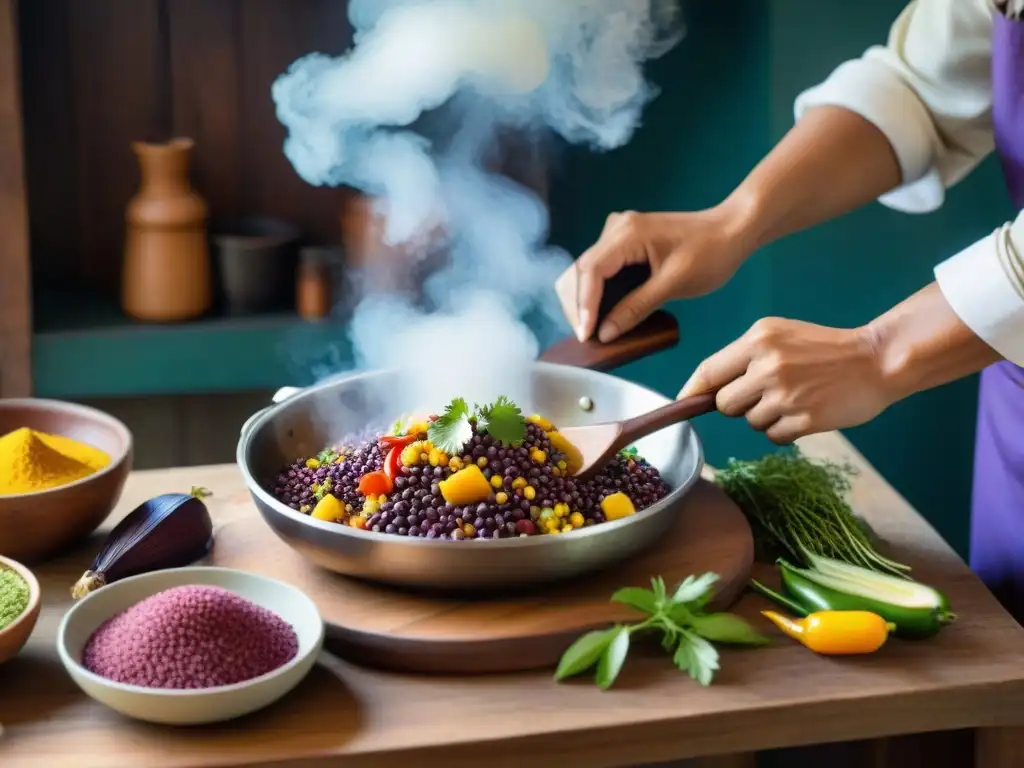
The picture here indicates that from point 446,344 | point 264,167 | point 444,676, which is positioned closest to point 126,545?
point 444,676

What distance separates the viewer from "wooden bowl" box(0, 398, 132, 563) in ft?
4.31

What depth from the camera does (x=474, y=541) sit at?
117 centimetres

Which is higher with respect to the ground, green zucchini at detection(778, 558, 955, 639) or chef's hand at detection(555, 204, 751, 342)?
chef's hand at detection(555, 204, 751, 342)

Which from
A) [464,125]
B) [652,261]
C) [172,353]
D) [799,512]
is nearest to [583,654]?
[799,512]

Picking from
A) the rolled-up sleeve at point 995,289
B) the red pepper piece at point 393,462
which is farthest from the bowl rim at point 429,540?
the rolled-up sleeve at point 995,289

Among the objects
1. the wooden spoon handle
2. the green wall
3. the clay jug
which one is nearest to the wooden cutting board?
the wooden spoon handle

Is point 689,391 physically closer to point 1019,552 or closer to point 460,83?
point 1019,552

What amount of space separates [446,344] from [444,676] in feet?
2.06

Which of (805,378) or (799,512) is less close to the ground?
(805,378)

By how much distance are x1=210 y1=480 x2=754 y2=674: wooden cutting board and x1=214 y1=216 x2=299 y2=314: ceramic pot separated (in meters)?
1.30

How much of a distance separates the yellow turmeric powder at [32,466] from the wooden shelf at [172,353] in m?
1.15

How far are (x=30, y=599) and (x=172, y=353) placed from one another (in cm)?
145

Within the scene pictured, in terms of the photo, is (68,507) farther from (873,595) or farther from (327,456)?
(873,595)

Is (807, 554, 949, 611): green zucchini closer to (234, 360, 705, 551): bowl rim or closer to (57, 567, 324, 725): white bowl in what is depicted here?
(234, 360, 705, 551): bowl rim
